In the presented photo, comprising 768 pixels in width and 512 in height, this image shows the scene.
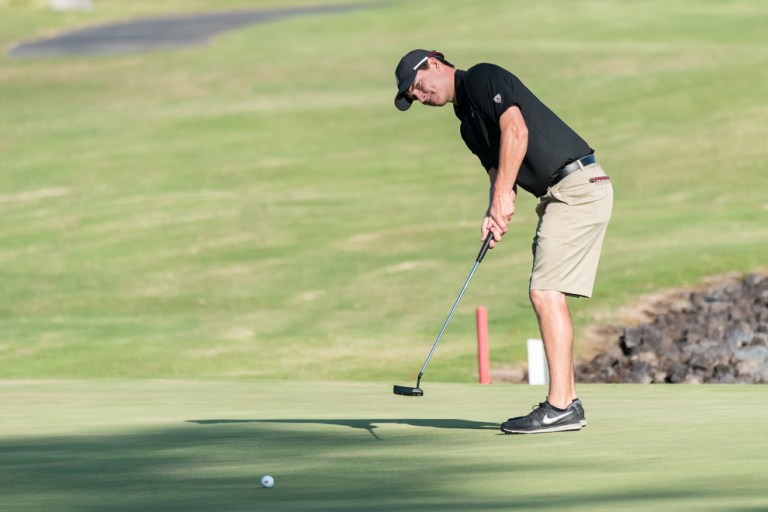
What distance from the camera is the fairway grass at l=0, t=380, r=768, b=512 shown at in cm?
664

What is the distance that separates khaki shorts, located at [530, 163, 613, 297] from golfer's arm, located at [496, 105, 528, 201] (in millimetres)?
379

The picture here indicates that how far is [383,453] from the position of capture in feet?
27.2

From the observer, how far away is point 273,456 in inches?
329

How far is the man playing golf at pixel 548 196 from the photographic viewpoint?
9.08 metres

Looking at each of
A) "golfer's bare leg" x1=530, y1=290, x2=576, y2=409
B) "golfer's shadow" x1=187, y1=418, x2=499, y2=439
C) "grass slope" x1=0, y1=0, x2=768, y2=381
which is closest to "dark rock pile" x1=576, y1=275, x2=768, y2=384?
"grass slope" x1=0, y1=0, x2=768, y2=381

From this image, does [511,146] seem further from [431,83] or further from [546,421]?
[546,421]

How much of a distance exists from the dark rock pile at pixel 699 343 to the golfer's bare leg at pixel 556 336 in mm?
7915

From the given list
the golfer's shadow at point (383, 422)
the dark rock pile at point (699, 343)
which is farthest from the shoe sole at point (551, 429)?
the dark rock pile at point (699, 343)

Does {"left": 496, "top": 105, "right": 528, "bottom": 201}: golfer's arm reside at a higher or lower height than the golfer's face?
lower

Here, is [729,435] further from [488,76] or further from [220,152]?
[220,152]

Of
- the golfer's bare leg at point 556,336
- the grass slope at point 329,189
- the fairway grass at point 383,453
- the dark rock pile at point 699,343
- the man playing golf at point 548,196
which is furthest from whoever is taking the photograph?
the grass slope at point 329,189

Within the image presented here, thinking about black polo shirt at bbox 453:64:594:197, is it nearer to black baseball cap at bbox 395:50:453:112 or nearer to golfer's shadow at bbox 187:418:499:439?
black baseball cap at bbox 395:50:453:112

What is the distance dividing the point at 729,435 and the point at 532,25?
134 feet

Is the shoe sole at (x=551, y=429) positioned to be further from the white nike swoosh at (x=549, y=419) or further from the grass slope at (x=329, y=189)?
the grass slope at (x=329, y=189)
